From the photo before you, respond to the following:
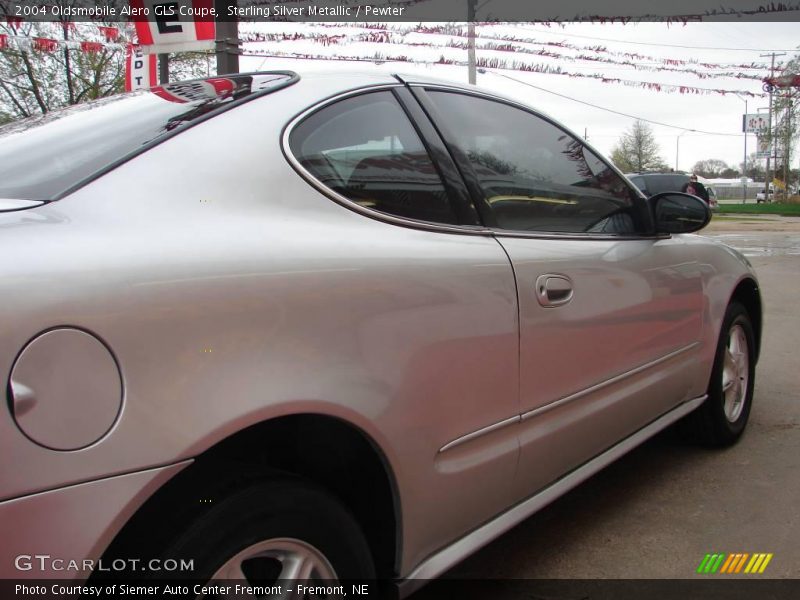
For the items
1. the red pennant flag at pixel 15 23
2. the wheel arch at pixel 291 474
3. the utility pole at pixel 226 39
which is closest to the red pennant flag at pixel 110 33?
the red pennant flag at pixel 15 23

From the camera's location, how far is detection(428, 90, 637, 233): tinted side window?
87.0 inches

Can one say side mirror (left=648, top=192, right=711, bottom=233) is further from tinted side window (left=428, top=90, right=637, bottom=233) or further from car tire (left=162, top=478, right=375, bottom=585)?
car tire (left=162, top=478, right=375, bottom=585)

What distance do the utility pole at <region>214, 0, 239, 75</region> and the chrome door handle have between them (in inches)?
171

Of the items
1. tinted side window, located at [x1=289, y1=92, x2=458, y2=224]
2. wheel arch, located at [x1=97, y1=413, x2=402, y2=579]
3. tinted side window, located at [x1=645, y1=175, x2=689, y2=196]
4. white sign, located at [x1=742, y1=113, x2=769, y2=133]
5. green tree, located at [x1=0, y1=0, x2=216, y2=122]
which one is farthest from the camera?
white sign, located at [x1=742, y1=113, x2=769, y2=133]

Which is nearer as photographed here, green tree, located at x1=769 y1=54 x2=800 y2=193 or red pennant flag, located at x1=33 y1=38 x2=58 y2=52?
red pennant flag, located at x1=33 y1=38 x2=58 y2=52

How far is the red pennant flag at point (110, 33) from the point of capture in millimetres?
10836

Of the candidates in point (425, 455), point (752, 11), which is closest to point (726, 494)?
point (425, 455)

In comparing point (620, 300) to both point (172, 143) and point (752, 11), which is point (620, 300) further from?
point (752, 11)

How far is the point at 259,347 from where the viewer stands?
4.45 ft

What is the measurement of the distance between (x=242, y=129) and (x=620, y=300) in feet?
4.83

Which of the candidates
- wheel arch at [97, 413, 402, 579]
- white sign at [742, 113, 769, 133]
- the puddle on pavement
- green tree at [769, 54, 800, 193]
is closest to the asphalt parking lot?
wheel arch at [97, 413, 402, 579]

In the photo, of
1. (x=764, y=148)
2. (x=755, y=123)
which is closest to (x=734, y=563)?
(x=764, y=148)

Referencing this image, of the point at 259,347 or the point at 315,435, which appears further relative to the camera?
the point at 315,435

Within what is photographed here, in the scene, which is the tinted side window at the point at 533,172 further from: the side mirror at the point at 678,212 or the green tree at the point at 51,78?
the green tree at the point at 51,78
